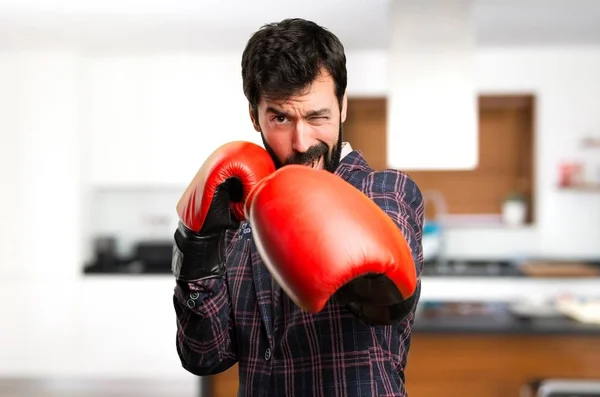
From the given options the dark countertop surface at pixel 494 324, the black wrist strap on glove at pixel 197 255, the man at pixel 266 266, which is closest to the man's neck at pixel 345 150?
the man at pixel 266 266

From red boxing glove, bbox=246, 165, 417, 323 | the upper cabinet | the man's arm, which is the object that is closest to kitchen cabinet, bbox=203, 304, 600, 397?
the man's arm

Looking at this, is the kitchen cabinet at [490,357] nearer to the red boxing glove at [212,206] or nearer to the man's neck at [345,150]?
the man's neck at [345,150]

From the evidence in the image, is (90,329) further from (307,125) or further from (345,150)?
(307,125)

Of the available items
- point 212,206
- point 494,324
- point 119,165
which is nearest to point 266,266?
point 212,206

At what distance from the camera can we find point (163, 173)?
16.7 feet

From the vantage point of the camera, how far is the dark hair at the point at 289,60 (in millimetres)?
1023

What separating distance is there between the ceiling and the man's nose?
2.95 m

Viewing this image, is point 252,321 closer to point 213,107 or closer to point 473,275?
point 473,275

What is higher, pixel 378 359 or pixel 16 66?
pixel 16 66

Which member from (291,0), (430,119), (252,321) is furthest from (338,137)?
(291,0)

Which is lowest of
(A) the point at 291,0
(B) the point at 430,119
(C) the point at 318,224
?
(C) the point at 318,224

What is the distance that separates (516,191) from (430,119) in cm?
261

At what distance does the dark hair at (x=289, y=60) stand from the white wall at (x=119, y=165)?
3.96 m

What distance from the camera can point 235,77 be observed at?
16.7 ft
